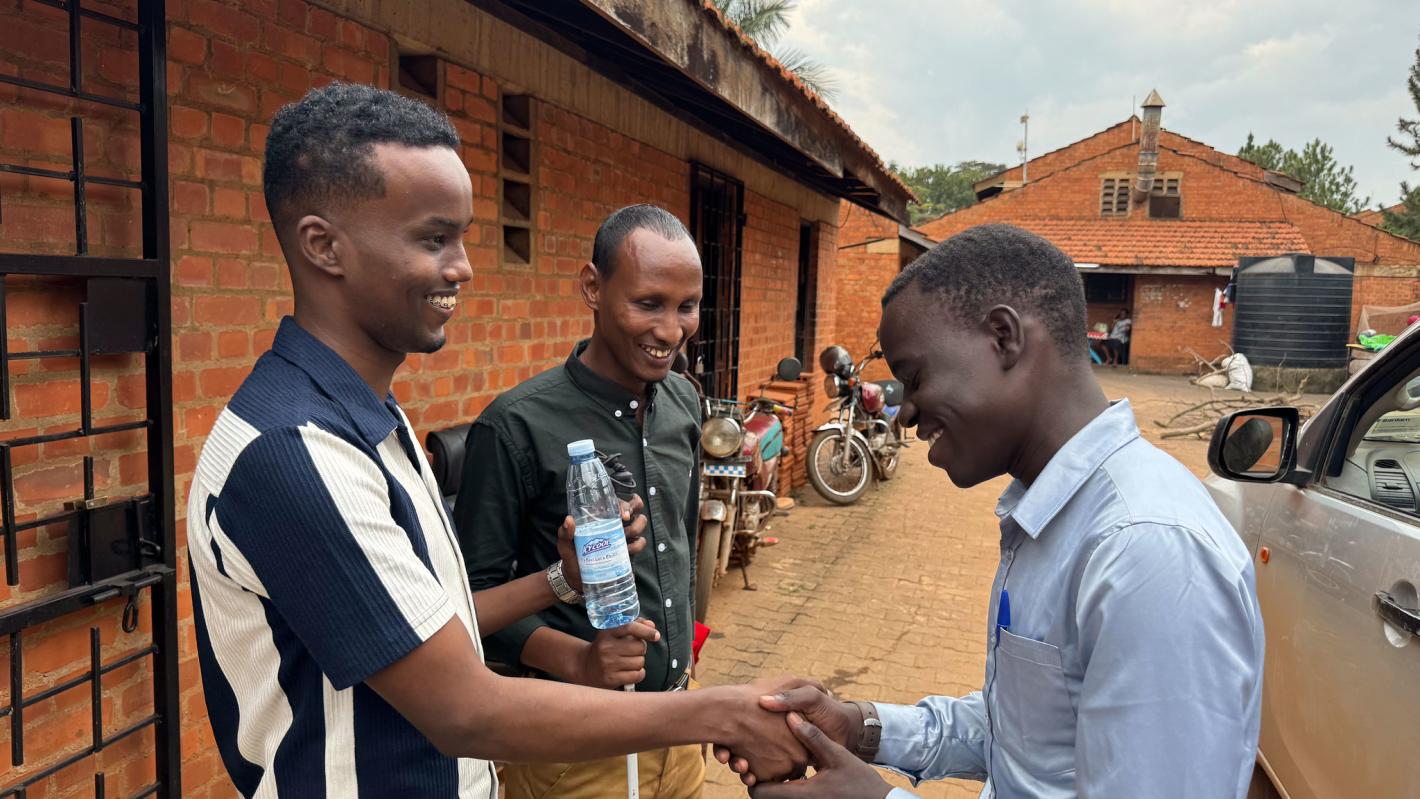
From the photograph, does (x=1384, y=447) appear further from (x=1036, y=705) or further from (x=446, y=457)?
(x=446, y=457)

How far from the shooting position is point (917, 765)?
176 centimetres

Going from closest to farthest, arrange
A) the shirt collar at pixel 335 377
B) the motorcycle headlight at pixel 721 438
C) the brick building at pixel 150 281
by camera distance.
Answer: the shirt collar at pixel 335 377 → the brick building at pixel 150 281 → the motorcycle headlight at pixel 721 438

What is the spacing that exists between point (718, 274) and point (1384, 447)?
15.6 ft

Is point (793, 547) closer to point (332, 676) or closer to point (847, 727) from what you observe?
point (847, 727)

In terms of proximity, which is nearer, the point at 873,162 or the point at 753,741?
the point at 753,741

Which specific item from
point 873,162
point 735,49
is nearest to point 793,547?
point 873,162

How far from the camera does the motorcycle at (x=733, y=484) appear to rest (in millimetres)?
5172

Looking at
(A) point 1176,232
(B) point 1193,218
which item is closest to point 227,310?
(A) point 1176,232

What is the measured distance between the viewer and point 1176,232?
24516 mm

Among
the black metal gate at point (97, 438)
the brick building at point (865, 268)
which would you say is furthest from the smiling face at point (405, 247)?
the brick building at point (865, 268)

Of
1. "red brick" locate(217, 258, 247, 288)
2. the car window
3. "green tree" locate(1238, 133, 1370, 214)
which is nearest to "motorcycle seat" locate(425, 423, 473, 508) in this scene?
"red brick" locate(217, 258, 247, 288)

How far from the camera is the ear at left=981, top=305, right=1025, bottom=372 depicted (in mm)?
1355

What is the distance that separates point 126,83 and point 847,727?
224 centimetres

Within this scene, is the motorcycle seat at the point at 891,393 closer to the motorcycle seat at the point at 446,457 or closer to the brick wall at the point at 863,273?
the brick wall at the point at 863,273
